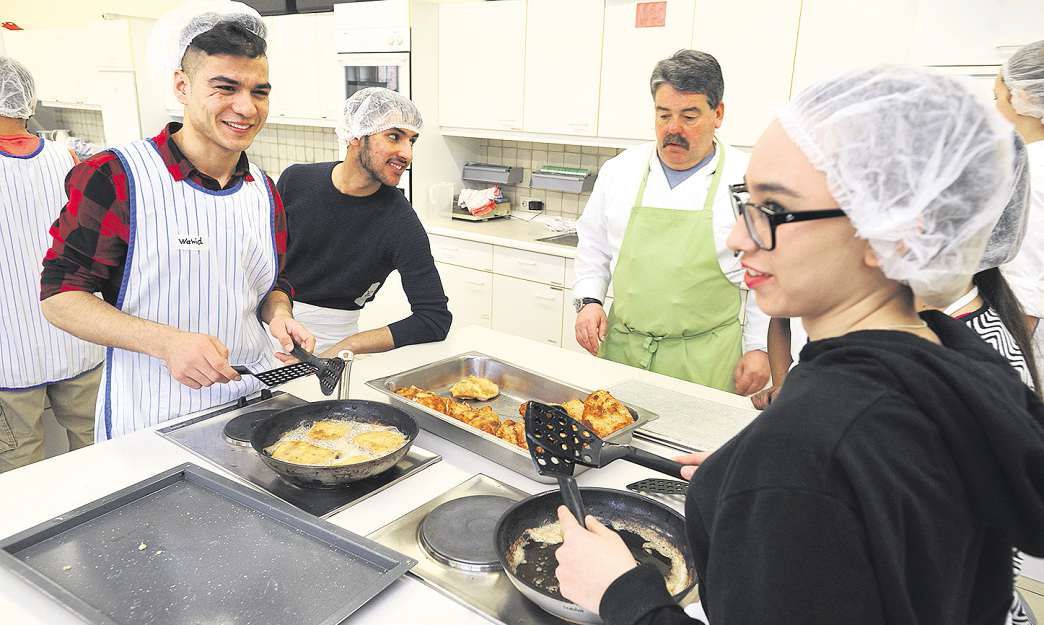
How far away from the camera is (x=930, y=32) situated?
9.46 feet

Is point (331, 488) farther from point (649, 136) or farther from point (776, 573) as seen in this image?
point (649, 136)

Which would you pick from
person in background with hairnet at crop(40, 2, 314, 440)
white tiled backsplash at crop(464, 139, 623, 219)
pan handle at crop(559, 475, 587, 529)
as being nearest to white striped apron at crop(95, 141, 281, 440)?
person in background with hairnet at crop(40, 2, 314, 440)

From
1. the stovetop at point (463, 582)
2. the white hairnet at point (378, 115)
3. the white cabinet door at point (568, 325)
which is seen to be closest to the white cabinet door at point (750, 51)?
the white cabinet door at point (568, 325)

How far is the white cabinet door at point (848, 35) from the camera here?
3004 mm

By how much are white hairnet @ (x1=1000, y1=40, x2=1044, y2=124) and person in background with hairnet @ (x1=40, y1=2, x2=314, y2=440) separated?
6.94ft

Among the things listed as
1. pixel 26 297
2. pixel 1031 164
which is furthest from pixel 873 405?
pixel 26 297

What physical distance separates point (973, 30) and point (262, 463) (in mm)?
3103

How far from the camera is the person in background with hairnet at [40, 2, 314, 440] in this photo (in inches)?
60.4

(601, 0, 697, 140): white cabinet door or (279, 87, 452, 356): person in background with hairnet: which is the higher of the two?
(601, 0, 697, 140): white cabinet door

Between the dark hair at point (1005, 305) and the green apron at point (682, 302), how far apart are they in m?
0.94

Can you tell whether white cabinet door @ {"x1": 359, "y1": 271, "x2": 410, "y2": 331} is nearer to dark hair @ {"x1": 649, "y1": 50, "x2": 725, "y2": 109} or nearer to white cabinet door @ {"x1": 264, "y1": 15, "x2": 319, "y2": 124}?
white cabinet door @ {"x1": 264, "y1": 15, "x2": 319, "y2": 124}

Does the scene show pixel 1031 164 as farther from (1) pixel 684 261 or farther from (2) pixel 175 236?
(2) pixel 175 236

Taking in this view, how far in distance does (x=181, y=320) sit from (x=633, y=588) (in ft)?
4.32

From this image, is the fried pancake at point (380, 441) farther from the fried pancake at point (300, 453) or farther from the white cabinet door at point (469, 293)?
the white cabinet door at point (469, 293)
